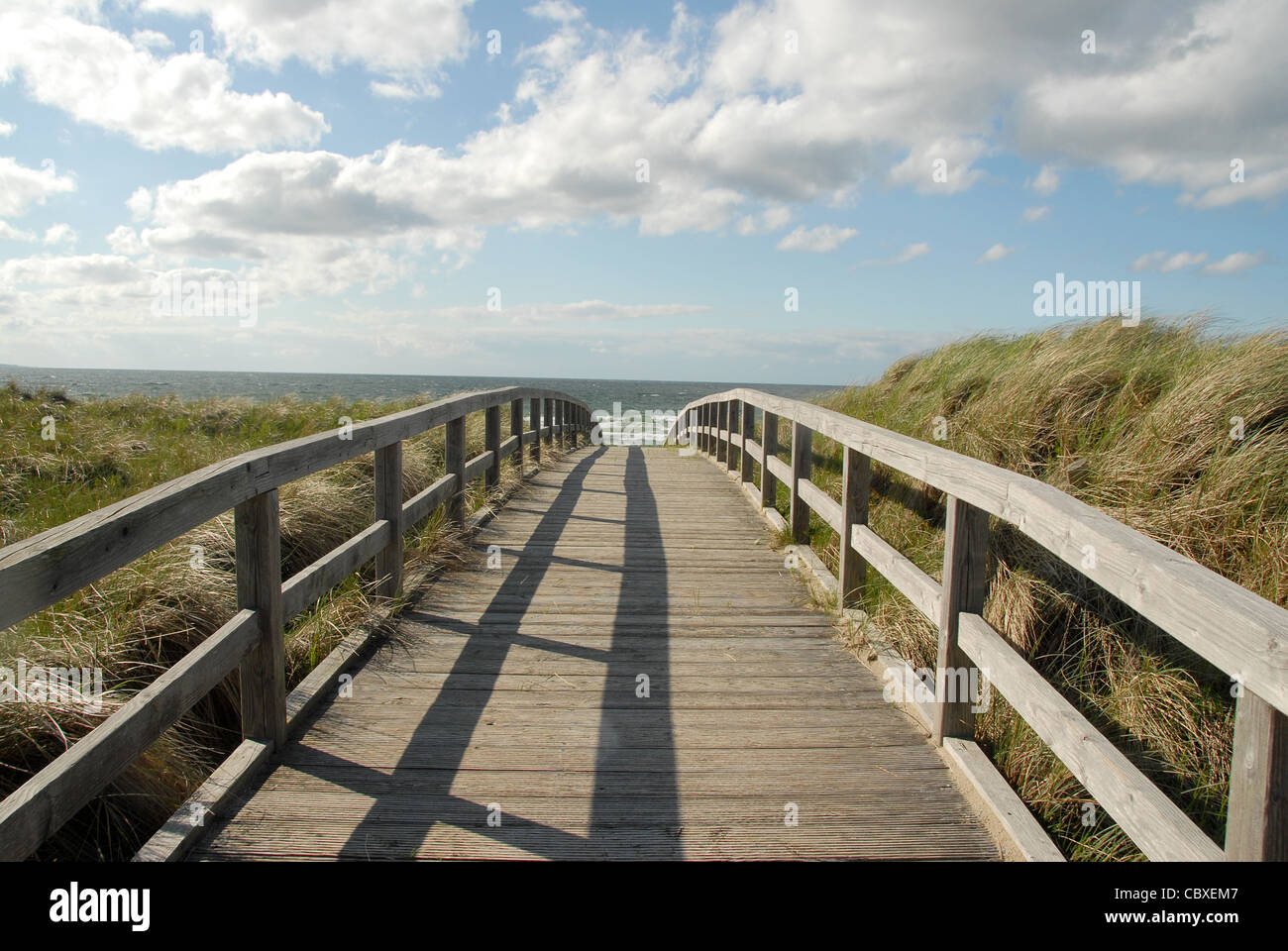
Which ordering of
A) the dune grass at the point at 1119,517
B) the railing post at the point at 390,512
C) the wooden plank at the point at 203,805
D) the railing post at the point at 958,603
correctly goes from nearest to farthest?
the wooden plank at the point at 203,805, the dune grass at the point at 1119,517, the railing post at the point at 958,603, the railing post at the point at 390,512

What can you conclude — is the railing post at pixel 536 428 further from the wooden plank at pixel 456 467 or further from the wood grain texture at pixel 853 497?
the wood grain texture at pixel 853 497

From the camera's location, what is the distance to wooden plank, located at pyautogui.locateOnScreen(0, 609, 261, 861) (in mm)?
1726

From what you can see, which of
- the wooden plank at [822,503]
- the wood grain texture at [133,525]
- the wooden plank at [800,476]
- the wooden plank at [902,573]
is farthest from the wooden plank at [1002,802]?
the wooden plank at [800,476]

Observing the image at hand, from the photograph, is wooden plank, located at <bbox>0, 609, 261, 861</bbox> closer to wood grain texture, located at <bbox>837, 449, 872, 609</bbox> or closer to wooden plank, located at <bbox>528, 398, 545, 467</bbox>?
wood grain texture, located at <bbox>837, 449, 872, 609</bbox>

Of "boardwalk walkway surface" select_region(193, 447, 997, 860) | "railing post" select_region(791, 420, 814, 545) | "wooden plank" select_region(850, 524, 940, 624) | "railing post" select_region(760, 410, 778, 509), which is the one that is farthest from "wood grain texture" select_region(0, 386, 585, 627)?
"railing post" select_region(760, 410, 778, 509)

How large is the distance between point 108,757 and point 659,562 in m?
4.02

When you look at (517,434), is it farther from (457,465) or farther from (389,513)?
(389,513)

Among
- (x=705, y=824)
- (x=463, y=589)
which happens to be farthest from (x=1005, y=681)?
A: (x=463, y=589)

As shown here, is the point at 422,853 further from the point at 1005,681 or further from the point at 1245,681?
the point at 1245,681

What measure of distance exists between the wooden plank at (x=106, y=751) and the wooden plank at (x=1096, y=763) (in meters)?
2.48

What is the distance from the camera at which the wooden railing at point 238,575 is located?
175cm

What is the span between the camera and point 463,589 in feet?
16.4

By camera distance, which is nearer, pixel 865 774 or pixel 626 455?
pixel 865 774

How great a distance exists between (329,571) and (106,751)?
5.03ft
